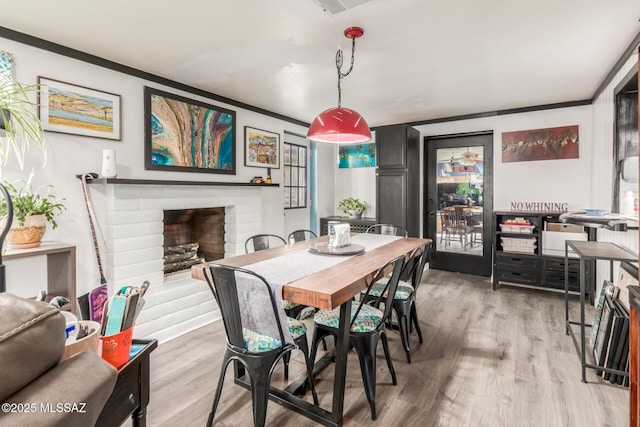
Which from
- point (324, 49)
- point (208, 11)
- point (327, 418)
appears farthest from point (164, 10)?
point (327, 418)

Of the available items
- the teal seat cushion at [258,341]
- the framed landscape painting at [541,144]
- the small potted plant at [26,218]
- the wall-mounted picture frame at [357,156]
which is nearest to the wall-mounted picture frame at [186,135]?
the small potted plant at [26,218]

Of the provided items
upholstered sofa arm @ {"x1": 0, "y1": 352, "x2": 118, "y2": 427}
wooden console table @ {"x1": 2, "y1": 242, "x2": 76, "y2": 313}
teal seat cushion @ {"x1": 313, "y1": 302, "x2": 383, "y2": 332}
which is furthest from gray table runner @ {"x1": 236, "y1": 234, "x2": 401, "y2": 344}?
wooden console table @ {"x1": 2, "y1": 242, "x2": 76, "y2": 313}

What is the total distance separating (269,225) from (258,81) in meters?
1.94

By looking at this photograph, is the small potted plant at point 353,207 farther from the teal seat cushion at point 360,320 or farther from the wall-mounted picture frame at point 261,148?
the teal seat cushion at point 360,320

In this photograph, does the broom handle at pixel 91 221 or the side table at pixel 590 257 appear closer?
the side table at pixel 590 257

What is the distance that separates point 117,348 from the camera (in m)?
0.89

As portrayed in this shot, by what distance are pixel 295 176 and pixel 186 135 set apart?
204 cm

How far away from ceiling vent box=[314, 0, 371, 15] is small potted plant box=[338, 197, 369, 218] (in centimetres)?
371

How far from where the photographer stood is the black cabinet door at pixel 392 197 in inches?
188

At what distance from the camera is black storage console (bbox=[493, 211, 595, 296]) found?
13.1ft

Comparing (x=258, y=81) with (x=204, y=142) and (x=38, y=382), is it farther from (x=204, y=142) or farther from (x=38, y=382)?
(x=38, y=382)

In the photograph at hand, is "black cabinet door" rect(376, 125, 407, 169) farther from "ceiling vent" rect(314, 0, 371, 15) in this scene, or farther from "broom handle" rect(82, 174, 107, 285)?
"broom handle" rect(82, 174, 107, 285)

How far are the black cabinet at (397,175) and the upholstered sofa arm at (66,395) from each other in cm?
439

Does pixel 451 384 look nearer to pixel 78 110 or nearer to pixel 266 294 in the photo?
pixel 266 294
